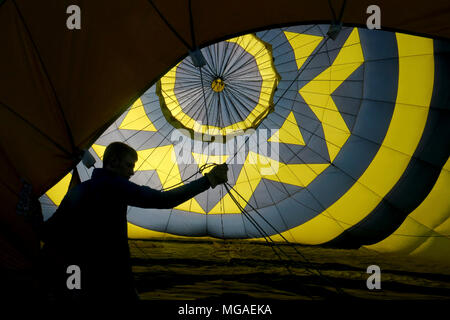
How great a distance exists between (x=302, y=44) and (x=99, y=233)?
400 cm

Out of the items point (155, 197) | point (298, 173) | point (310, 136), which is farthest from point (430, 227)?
point (155, 197)

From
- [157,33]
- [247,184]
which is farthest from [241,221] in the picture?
[157,33]

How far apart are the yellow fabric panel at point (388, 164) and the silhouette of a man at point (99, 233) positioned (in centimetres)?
359

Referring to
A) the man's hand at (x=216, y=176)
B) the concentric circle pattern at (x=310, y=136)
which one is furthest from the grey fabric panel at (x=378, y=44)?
the man's hand at (x=216, y=176)

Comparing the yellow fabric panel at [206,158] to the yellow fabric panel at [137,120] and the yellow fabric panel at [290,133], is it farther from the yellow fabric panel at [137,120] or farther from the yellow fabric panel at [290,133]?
the yellow fabric panel at [290,133]

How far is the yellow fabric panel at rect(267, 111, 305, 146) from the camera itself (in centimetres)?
482

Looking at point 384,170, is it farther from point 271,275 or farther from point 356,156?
point 271,275

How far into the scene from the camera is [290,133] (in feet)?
16.0

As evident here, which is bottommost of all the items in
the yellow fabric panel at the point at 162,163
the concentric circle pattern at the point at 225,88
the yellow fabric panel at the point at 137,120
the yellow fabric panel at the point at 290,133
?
the yellow fabric panel at the point at 162,163

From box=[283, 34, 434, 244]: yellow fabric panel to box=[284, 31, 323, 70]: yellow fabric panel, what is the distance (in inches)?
44.7

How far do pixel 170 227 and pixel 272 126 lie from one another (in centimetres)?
282

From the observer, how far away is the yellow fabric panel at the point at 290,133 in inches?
190

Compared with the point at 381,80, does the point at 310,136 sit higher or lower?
lower
